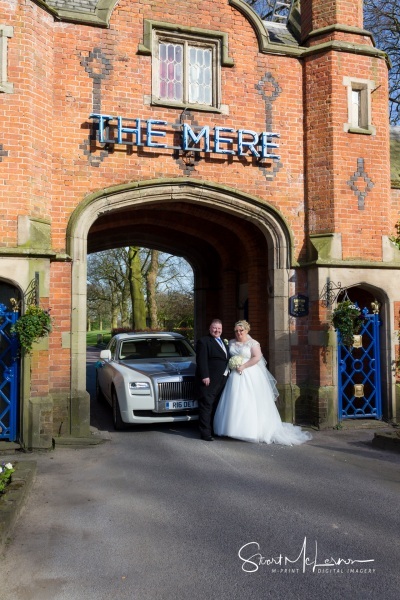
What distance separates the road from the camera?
347 centimetres

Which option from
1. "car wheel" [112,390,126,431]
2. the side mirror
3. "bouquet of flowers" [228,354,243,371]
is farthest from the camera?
the side mirror

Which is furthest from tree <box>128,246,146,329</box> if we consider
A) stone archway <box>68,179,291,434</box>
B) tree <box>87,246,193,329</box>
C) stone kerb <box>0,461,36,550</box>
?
stone kerb <box>0,461,36,550</box>

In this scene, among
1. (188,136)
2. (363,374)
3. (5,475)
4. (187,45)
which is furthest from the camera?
(363,374)

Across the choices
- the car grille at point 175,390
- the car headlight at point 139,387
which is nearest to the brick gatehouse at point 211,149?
the car headlight at point 139,387

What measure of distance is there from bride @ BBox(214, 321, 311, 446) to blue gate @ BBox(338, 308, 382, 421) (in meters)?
1.72

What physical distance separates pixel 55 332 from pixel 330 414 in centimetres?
492

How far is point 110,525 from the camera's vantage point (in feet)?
14.8

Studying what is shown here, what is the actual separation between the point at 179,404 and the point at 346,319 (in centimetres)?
321

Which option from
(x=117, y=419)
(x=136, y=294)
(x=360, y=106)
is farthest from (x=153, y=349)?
(x=136, y=294)

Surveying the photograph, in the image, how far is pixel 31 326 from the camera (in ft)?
23.9

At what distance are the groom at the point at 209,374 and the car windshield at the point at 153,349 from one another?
6.47ft

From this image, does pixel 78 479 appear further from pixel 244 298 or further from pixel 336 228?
pixel 244 298

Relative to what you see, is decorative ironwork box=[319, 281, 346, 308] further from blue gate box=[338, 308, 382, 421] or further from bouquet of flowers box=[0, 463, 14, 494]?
bouquet of flowers box=[0, 463, 14, 494]

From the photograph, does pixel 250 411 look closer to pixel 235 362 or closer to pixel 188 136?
pixel 235 362
